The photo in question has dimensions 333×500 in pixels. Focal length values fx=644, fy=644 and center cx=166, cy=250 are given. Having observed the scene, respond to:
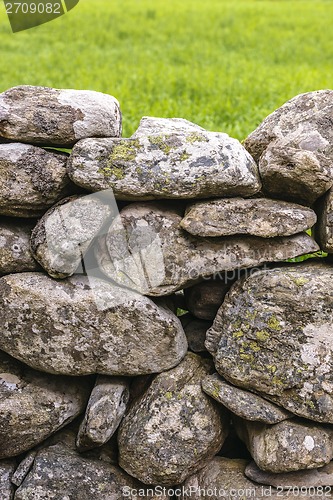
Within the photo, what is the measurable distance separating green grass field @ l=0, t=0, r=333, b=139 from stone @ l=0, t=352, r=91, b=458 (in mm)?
4067

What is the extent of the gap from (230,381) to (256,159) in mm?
1516

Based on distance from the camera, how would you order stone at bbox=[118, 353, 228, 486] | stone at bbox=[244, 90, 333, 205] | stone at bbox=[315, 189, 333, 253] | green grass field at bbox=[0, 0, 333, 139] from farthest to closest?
green grass field at bbox=[0, 0, 333, 139]
stone at bbox=[118, 353, 228, 486]
stone at bbox=[315, 189, 333, 253]
stone at bbox=[244, 90, 333, 205]

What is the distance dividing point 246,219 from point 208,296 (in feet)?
2.34

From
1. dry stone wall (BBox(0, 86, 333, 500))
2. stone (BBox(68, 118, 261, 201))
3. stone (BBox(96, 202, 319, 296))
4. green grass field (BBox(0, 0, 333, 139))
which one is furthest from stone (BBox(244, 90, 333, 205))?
green grass field (BBox(0, 0, 333, 139))

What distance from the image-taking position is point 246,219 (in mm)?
3957

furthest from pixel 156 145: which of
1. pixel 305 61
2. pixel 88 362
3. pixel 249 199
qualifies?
pixel 305 61

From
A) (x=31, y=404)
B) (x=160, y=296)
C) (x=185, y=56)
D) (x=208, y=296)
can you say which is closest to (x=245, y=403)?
(x=208, y=296)

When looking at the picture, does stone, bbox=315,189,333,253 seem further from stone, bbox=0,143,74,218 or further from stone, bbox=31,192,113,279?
stone, bbox=0,143,74,218

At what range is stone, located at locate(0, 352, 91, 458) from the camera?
423 cm

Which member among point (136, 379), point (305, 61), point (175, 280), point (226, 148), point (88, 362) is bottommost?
point (305, 61)

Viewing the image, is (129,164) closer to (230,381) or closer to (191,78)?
(230,381)

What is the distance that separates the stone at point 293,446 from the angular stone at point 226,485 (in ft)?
0.65

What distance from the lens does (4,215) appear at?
170 inches

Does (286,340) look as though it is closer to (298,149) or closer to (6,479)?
(298,149)
